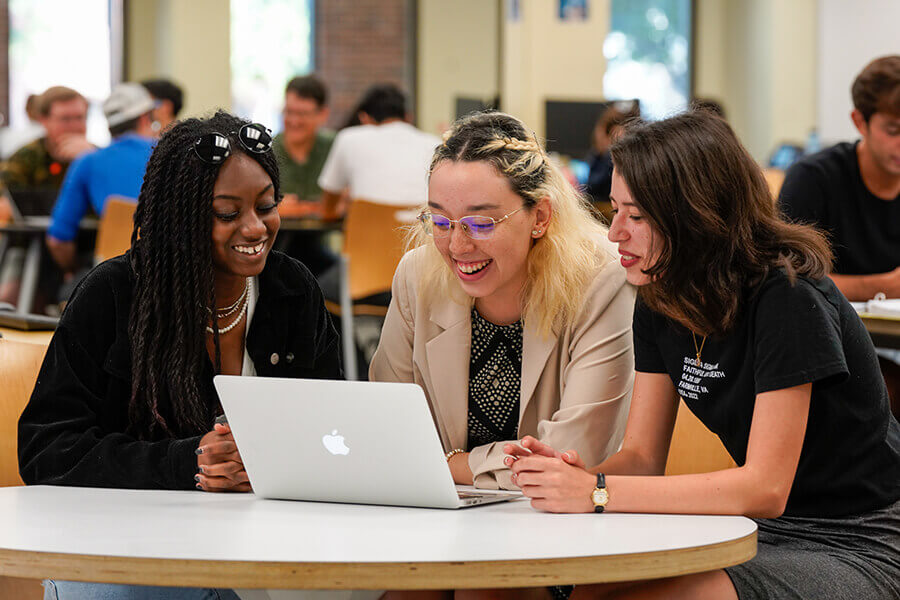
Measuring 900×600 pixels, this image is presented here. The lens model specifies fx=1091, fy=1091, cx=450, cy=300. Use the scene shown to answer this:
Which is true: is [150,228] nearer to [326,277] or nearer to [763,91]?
[326,277]

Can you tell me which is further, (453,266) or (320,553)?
(453,266)

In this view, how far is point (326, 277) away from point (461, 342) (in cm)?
273

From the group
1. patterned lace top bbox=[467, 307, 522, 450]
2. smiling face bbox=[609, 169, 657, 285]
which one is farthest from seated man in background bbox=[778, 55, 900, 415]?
smiling face bbox=[609, 169, 657, 285]

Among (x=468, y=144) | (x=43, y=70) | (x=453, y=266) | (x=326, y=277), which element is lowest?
(x=326, y=277)

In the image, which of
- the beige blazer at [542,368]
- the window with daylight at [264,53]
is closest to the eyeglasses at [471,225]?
the beige blazer at [542,368]

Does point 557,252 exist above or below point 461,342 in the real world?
above

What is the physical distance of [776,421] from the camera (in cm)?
150

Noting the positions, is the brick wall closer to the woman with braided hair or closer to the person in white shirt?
the person in white shirt

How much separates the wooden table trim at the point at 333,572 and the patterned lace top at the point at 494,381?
0.88 metres

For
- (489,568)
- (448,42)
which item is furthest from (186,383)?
(448,42)

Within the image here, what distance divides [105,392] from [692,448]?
1.01 metres

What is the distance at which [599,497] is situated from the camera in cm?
144

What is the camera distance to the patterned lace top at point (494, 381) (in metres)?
2.04

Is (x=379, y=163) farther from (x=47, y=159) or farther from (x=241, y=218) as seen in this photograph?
(x=241, y=218)
